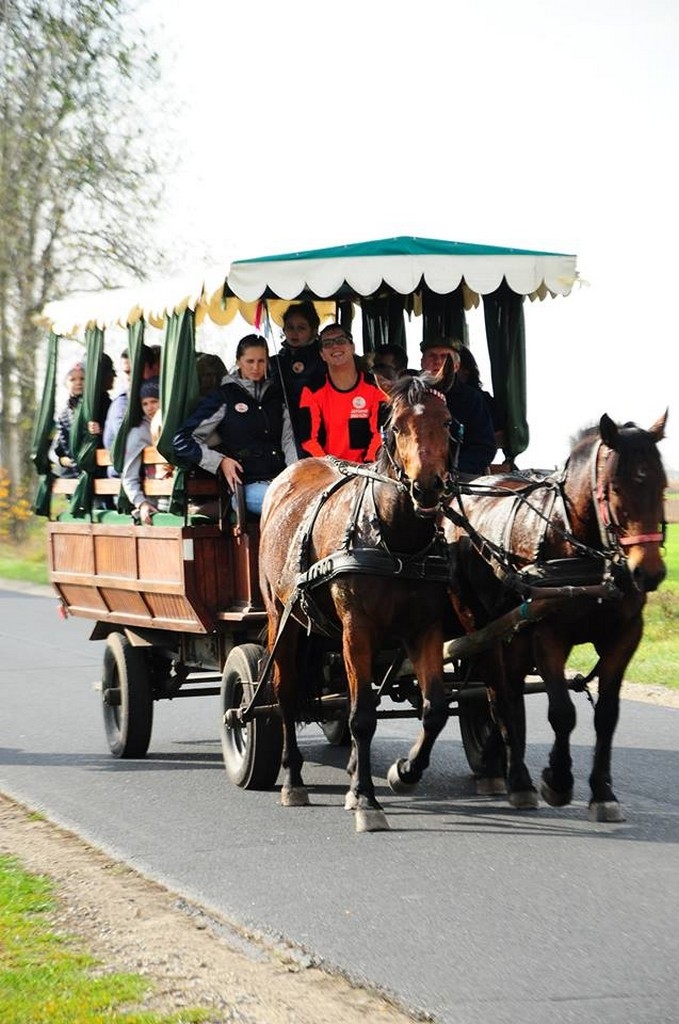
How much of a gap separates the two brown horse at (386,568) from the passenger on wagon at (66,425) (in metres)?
4.12

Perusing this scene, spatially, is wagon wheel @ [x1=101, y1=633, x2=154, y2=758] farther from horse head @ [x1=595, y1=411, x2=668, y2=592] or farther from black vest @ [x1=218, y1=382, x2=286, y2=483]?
horse head @ [x1=595, y1=411, x2=668, y2=592]

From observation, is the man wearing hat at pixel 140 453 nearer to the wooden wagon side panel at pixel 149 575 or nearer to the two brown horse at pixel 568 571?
the wooden wagon side panel at pixel 149 575

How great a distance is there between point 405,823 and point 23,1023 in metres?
3.38

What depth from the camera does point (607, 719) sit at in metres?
7.57

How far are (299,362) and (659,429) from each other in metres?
3.09

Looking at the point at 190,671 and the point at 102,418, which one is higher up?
the point at 102,418

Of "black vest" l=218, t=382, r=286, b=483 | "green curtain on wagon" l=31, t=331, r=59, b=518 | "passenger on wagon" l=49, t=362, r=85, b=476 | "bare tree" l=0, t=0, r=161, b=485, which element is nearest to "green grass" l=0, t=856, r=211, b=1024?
"black vest" l=218, t=382, r=286, b=483

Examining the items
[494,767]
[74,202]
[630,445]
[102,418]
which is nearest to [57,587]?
[102,418]

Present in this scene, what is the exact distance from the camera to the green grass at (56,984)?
15.6 ft

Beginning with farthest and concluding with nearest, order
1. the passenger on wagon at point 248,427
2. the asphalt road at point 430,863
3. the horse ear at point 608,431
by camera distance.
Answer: the passenger on wagon at point 248,427, the horse ear at point 608,431, the asphalt road at point 430,863

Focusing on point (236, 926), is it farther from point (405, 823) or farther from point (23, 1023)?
point (405, 823)

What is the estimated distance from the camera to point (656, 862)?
676cm

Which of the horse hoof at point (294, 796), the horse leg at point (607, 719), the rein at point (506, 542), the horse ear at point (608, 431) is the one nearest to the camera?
the horse ear at point (608, 431)

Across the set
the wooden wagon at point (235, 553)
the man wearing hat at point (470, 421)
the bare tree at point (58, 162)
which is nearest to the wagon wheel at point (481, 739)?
the wooden wagon at point (235, 553)
